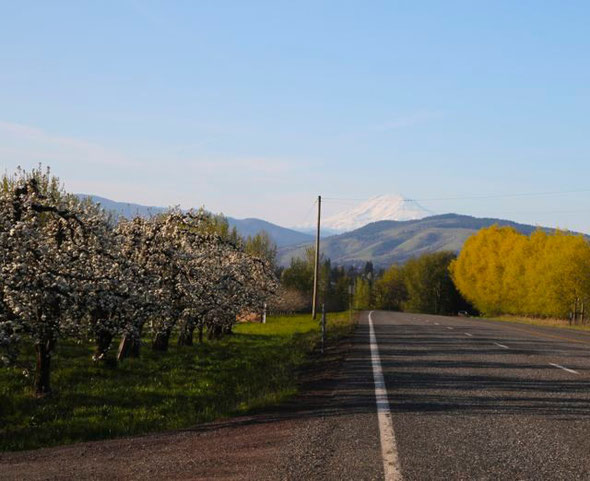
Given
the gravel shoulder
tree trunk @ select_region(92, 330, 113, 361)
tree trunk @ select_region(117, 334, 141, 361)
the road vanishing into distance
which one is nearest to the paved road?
the road vanishing into distance

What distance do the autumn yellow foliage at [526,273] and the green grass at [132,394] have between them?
44155mm

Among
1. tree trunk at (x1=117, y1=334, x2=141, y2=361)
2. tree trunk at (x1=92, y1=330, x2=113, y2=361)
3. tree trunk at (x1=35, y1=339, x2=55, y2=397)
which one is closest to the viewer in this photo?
tree trunk at (x1=35, y1=339, x2=55, y2=397)

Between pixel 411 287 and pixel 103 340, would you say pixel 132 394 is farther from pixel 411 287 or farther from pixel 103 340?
pixel 411 287

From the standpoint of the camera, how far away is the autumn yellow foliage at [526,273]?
59312mm

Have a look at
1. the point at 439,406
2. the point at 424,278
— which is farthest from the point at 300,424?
the point at 424,278

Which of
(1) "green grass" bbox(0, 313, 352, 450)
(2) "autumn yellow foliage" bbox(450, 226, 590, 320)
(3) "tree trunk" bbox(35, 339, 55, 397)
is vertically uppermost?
(2) "autumn yellow foliage" bbox(450, 226, 590, 320)

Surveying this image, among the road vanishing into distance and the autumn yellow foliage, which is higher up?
the autumn yellow foliage

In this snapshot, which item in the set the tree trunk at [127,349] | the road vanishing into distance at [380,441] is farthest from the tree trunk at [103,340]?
the road vanishing into distance at [380,441]

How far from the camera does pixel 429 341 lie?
25.2 metres

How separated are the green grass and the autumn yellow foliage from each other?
44155mm

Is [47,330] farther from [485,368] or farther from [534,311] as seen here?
[534,311]

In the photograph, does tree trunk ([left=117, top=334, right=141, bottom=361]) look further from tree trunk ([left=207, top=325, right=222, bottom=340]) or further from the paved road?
tree trunk ([left=207, top=325, right=222, bottom=340])

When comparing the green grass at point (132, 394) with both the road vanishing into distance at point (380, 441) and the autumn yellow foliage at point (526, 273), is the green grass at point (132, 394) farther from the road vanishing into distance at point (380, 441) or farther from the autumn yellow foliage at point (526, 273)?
the autumn yellow foliage at point (526, 273)

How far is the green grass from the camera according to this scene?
1056 cm
